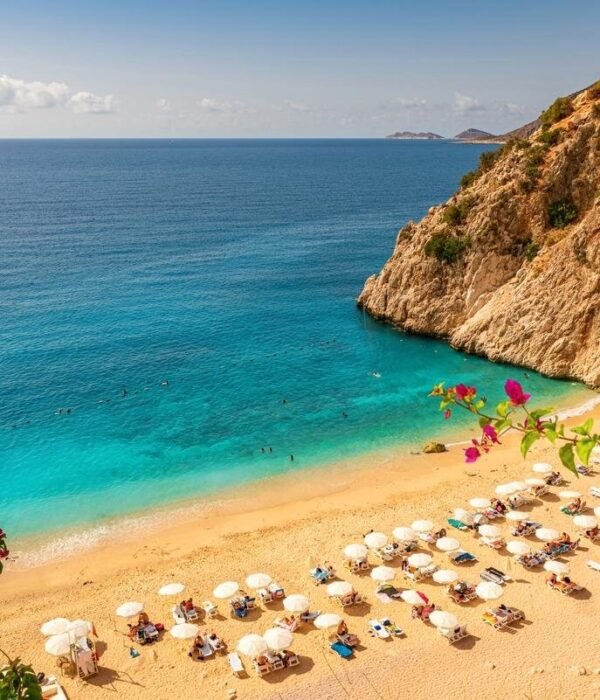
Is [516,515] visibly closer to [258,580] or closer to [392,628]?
[392,628]

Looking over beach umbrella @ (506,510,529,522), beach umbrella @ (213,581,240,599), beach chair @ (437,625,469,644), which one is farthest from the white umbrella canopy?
beach umbrella @ (213,581,240,599)

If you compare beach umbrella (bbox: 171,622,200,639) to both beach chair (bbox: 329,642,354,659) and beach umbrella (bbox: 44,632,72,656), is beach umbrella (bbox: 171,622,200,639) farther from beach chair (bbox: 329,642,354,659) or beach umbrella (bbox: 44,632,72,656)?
beach chair (bbox: 329,642,354,659)

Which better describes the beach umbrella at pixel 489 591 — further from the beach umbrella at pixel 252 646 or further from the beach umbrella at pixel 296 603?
the beach umbrella at pixel 252 646

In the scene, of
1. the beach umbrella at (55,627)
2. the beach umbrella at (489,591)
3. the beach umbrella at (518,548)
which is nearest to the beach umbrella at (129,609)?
the beach umbrella at (55,627)

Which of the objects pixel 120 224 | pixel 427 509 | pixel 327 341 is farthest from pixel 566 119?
pixel 120 224

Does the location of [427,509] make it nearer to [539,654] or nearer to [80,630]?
[539,654]

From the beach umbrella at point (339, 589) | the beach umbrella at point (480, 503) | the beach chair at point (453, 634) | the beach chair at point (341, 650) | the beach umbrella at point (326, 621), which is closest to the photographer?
the beach chair at point (341, 650)

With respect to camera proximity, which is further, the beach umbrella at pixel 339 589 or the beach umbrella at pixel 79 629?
the beach umbrella at pixel 339 589
